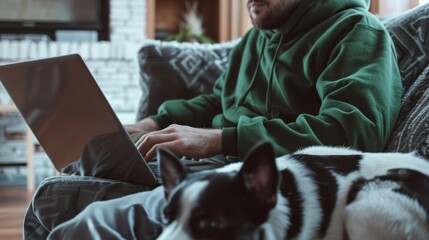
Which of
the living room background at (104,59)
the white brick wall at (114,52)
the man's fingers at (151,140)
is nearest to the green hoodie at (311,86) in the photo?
the man's fingers at (151,140)

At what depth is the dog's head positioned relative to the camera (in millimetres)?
787

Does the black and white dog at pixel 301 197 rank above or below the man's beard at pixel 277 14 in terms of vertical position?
below

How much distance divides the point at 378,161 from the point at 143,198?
43 cm

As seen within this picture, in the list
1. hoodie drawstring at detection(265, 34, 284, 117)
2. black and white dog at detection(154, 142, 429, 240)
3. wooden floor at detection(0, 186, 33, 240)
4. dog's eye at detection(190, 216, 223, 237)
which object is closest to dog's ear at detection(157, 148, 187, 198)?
black and white dog at detection(154, 142, 429, 240)

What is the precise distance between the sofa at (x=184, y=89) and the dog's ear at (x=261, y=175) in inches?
16.2

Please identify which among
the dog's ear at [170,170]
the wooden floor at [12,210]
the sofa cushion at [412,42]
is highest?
the sofa cushion at [412,42]

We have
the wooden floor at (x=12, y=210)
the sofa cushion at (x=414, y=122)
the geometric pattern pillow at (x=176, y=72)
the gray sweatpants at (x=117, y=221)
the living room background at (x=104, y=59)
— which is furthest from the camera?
the living room background at (x=104, y=59)

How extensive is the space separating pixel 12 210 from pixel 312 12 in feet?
6.60

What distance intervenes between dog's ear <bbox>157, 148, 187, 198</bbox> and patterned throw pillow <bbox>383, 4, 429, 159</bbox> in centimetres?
57

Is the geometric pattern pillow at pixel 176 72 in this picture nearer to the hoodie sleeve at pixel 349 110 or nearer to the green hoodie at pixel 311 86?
the green hoodie at pixel 311 86

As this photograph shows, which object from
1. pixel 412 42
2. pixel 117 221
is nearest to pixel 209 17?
pixel 412 42

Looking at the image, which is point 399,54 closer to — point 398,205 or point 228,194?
point 398,205

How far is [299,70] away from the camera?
1553 millimetres

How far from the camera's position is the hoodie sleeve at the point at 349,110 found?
1.26 m
